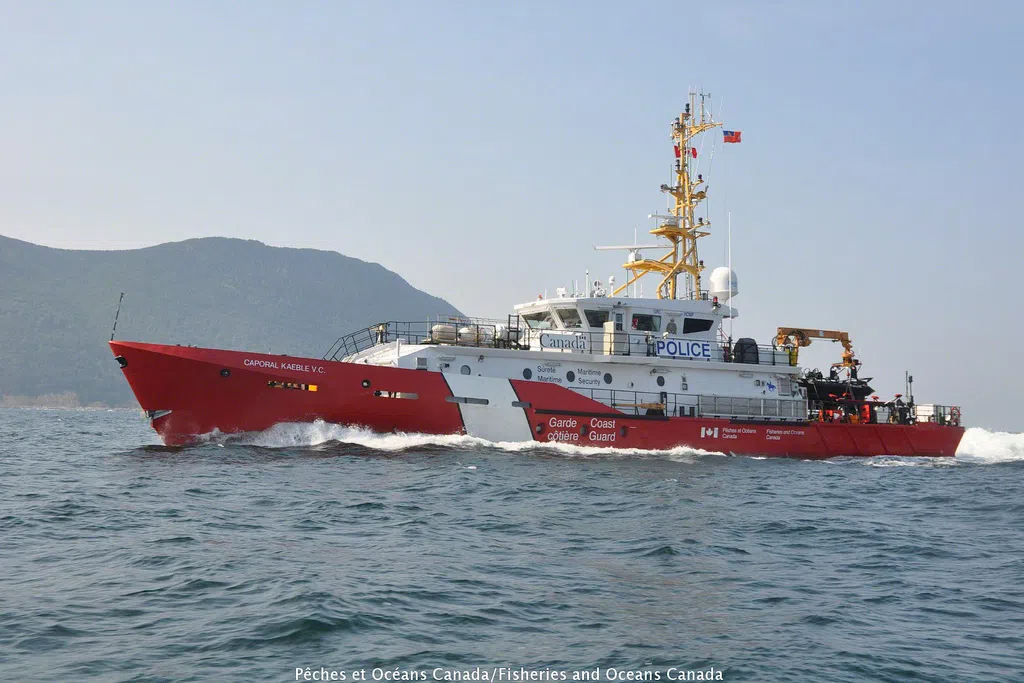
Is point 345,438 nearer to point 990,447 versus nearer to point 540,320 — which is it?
point 540,320

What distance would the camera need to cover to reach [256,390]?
2009cm

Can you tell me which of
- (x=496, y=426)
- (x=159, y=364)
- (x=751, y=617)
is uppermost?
(x=159, y=364)

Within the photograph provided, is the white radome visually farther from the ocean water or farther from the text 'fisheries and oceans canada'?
the text 'fisheries and oceans canada'

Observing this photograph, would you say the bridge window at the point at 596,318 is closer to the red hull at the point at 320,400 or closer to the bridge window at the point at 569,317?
the bridge window at the point at 569,317

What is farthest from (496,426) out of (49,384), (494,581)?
(49,384)

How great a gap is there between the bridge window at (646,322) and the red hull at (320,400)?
106 inches

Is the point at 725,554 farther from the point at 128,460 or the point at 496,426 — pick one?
the point at 128,460

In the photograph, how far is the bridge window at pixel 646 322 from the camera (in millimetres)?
23625

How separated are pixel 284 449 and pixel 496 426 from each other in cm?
491

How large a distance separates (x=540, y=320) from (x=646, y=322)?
9.43ft

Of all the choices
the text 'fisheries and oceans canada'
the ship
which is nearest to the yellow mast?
the ship

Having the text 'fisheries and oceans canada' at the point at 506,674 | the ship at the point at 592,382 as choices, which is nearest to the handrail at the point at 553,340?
the ship at the point at 592,382

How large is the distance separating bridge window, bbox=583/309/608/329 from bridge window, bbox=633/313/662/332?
857mm

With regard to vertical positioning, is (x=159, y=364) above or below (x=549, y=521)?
above
